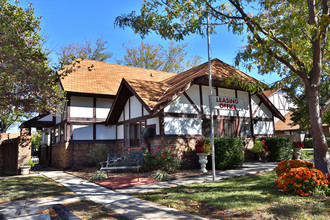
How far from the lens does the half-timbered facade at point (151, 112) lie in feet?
43.1

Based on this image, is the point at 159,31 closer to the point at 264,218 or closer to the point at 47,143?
the point at 264,218

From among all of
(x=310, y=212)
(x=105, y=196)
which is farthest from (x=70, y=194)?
(x=310, y=212)

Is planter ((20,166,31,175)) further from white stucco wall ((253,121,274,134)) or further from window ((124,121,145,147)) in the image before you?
white stucco wall ((253,121,274,134))

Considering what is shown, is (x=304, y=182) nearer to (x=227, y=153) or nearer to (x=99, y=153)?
(x=227, y=153)

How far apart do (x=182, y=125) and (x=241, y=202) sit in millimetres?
7513

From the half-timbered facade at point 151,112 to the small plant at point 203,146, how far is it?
1.84ft

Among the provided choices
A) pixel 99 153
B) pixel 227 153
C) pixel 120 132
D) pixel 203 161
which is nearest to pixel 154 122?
pixel 203 161

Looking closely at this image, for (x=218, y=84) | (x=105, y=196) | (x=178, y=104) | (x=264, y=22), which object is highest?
(x=264, y=22)

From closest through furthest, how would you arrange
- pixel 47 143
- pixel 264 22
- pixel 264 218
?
pixel 264 218 → pixel 264 22 → pixel 47 143

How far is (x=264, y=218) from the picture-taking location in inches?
192

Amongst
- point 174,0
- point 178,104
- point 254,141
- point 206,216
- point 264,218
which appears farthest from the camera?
point 254,141

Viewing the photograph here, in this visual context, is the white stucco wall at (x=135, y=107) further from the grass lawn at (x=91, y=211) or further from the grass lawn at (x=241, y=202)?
the grass lawn at (x=91, y=211)

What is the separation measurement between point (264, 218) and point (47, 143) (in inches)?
823

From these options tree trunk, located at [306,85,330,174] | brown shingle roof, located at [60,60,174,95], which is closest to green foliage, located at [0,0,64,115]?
brown shingle roof, located at [60,60,174,95]
